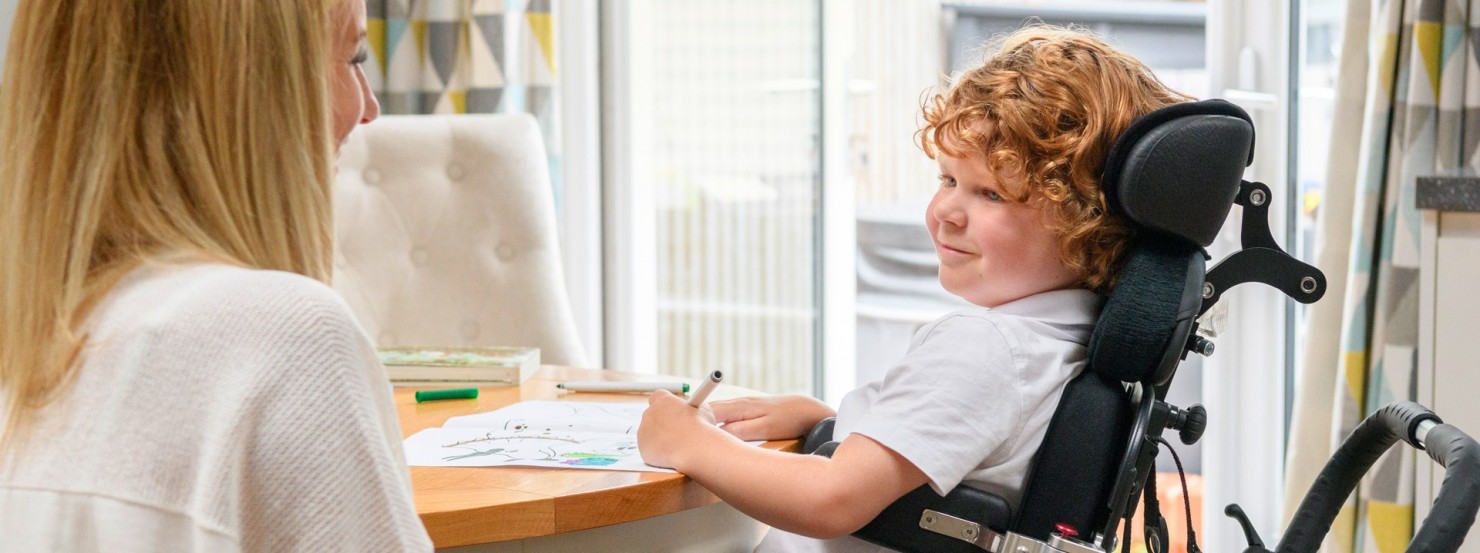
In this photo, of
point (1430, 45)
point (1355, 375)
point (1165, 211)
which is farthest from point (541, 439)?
point (1430, 45)

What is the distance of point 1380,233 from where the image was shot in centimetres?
186

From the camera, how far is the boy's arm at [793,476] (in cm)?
102

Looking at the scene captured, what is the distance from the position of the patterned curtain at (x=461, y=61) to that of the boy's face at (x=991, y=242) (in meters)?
1.57

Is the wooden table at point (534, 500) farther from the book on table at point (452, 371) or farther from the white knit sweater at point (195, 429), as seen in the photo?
the book on table at point (452, 371)

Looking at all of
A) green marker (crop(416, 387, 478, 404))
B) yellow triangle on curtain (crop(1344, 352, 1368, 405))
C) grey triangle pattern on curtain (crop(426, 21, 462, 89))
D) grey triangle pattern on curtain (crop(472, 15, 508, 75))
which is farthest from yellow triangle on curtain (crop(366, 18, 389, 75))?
yellow triangle on curtain (crop(1344, 352, 1368, 405))

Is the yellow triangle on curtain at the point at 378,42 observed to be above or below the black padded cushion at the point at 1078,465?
above

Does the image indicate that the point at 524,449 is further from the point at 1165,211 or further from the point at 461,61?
the point at 461,61

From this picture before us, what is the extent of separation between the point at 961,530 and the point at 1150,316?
0.23 m

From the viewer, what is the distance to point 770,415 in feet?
4.17

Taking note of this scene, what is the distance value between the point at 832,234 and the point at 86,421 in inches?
89.6

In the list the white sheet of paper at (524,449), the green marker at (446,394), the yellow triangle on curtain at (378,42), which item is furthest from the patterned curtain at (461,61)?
the white sheet of paper at (524,449)

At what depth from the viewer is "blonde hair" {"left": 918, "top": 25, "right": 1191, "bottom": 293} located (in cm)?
105

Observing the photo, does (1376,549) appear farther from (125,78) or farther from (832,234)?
(125,78)

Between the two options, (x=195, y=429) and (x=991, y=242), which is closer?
(x=195, y=429)
